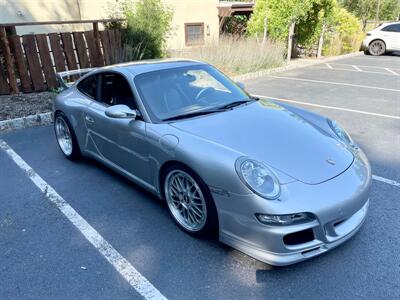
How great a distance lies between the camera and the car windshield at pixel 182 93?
336 centimetres

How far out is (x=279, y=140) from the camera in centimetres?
297

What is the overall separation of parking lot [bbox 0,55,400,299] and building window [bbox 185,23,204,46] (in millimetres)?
13736

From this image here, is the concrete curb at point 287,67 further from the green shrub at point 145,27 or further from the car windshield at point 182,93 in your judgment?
the car windshield at point 182,93

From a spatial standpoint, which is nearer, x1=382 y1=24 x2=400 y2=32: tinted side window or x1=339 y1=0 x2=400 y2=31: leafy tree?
x1=382 y1=24 x2=400 y2=32: tinted side window

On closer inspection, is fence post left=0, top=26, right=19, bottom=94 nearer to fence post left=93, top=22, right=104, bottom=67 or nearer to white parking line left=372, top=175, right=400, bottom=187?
fence post left=93, top=22, right=104, bottom=67

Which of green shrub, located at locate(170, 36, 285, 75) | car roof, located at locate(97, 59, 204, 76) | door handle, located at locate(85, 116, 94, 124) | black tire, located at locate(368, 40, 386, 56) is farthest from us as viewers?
black tire, located at locate(368, 40, 386, 56)

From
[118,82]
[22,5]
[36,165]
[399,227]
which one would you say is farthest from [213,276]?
[22,5]

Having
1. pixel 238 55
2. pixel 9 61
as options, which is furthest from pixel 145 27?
pixel 9 61

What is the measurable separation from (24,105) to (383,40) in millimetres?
15533

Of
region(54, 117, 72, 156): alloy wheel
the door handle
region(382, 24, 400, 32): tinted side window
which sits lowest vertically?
region(54, 117, 72, 156): alloy wheel

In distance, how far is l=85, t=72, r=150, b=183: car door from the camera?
3.36 m

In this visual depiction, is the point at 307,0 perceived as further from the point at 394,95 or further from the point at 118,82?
the point at 118,82

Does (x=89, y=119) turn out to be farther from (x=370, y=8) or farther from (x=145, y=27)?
(x=370, y=8)

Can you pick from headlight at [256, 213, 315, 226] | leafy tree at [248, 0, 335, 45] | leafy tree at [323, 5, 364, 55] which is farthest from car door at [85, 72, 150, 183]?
leafy tree at [323, 5, 364, 55]
